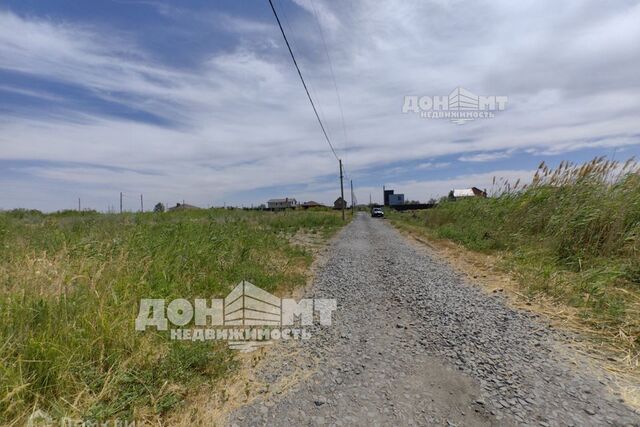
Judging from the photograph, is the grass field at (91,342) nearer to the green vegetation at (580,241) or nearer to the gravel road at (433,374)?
the gravel road at (433,374)

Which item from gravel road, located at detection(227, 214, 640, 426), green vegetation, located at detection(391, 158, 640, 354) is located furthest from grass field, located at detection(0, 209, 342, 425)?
green vegetation, located at detection(391, 158, 640, 354)

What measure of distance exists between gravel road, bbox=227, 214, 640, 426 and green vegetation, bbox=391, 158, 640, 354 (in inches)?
33.5

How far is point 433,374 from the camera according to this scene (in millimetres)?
2561

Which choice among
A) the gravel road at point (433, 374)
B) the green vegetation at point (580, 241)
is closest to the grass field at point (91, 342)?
the gravel road at point (433, 374)

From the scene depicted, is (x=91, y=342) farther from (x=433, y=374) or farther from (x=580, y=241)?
(x=580, y=241)

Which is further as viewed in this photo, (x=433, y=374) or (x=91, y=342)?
(x=433, y=374)

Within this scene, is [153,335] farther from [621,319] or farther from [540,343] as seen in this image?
[621,319]

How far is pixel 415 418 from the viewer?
6.70ft

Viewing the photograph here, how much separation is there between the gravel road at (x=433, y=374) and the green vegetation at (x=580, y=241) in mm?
852

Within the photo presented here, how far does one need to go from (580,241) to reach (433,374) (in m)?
5.43

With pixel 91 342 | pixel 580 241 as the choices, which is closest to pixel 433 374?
pixel 91 342

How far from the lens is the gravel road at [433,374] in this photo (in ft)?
6.75

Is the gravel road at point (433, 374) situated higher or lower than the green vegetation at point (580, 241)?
lower

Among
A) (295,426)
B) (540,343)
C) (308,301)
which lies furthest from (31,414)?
(540,343)
